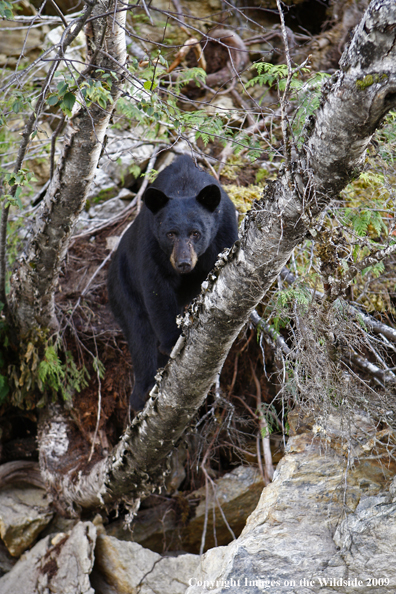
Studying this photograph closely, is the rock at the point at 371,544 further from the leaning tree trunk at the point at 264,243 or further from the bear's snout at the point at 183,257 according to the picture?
the bear's snout at the point at 183,257

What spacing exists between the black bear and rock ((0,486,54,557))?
4.69ft

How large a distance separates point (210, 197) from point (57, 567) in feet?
10.5

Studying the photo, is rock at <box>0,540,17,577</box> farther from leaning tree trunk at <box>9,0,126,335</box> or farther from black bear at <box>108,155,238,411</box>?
leaning tree trunk at <box>9,0,126,335</box>

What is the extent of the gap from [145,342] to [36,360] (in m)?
0.99

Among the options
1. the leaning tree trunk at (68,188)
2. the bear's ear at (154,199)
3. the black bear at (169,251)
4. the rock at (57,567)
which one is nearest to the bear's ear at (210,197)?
the black bear at (169,251)

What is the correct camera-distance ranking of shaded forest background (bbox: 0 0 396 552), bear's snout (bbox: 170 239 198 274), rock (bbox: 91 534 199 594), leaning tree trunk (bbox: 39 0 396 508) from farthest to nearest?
rock (bbox: 91 534 199 594) → bear's snout (bbox: 170 239 198 274) → shaded forest background (bbox: 0 0 396 552) → leaning tree trunk (bbox: 39 0 396 508)

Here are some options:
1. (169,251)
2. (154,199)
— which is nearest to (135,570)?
(169,251)

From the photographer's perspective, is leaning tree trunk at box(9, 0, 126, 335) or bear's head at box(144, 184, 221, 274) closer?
leaning tree trunk at box(9, 0, 126, 335)

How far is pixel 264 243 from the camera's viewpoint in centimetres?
217

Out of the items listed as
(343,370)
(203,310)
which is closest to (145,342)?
(203,310)

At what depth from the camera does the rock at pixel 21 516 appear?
4426 mm

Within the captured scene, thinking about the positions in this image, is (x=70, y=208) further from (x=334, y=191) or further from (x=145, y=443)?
(x=334, y=191)

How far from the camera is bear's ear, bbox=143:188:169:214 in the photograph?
377 centimetres

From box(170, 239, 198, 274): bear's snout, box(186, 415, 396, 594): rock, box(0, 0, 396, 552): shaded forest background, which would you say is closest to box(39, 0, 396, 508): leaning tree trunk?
box(0, 0, 396, 552): shaded forest background
